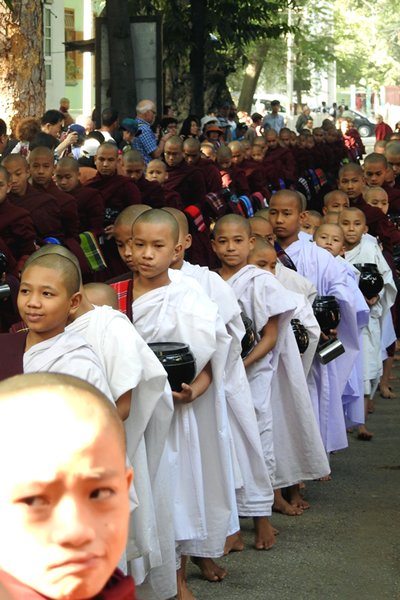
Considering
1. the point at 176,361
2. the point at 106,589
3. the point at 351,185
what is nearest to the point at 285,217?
the point at 176,361

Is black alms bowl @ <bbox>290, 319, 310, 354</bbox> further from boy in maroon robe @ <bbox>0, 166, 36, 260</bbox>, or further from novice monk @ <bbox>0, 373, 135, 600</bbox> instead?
novice monk @ <bbox>0, 373, 135, 600</bbox>

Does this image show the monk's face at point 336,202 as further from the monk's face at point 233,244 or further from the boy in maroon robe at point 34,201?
the monk's face at point 233,244

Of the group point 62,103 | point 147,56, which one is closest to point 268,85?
point 62,103

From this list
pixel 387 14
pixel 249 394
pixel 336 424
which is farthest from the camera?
pixel 387 14

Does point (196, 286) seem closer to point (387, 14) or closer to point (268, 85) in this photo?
point (268, 85)

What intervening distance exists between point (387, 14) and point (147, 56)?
6505 centimetres

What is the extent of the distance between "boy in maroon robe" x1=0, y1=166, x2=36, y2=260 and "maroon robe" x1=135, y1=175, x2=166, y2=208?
9.31 feet

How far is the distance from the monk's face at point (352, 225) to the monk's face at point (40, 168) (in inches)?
81.1

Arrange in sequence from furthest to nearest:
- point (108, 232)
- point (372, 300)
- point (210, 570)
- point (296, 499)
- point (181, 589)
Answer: point (108, 232)
point (372, 300)
point (296, 499)
point (210, 570)
point (181, 589)

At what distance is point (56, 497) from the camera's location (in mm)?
1539

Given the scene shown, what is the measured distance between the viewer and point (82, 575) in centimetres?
155

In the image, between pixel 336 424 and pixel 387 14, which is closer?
pixel 336 424

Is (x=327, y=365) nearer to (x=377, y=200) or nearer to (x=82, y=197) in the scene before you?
(x=82, y=197)

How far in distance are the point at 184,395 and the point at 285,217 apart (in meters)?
2.70
